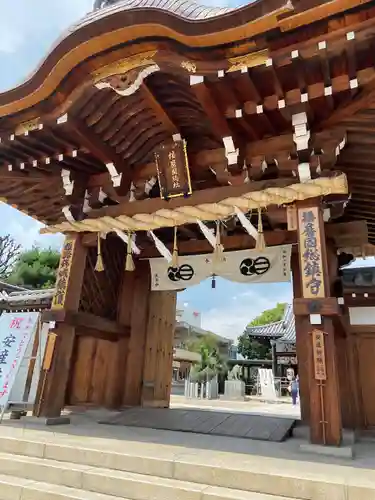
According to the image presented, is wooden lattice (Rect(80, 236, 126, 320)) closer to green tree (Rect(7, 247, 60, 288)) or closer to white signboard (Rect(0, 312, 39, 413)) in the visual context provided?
white signboard (Rect(0, 312, 39, 413))

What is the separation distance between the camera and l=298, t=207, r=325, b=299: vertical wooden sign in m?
4.19

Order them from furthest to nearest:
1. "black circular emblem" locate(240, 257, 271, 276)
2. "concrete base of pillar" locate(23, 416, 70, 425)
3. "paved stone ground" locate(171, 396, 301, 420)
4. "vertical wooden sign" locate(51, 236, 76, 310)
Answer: "paved stone ground" locate(171, 396, 301, 420)
"black circular emblem" locate(240, 257, 271, 276)
"vertical wooden sign" locate(51, 236, 76, 310)
"concrete base of pillar" locate(23, 416, 70, 425)

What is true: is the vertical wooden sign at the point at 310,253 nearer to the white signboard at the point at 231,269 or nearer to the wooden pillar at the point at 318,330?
the wooden pillar at the point at 318,330

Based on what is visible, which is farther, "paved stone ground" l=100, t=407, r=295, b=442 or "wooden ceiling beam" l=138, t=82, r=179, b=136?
"paved stone ground" l=100, t=407, r=295, b=442

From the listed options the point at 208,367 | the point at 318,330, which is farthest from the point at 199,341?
the point at 318,330

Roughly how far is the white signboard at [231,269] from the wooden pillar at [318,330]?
1898mm

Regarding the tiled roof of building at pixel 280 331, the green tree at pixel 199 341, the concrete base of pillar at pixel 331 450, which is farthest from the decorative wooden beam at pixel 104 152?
the green tree at pixel 199 341

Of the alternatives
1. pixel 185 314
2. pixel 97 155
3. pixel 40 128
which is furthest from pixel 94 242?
pixel 185 314

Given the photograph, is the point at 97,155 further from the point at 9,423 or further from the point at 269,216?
the point at 9,423

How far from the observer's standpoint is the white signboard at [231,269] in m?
6.50

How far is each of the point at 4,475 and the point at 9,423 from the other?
1.74 metres

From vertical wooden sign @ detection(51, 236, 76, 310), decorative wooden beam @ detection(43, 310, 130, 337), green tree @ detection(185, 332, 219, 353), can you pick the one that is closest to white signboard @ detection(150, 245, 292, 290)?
decorative wooden beam @ detection(43, 310, 130, 337)

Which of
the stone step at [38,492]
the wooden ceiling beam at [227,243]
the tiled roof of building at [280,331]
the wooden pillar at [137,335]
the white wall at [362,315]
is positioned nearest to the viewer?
the stone step at [38,492]

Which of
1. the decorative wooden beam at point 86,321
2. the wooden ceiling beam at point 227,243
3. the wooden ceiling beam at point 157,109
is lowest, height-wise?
the decorative wooden beam at point 86,321
